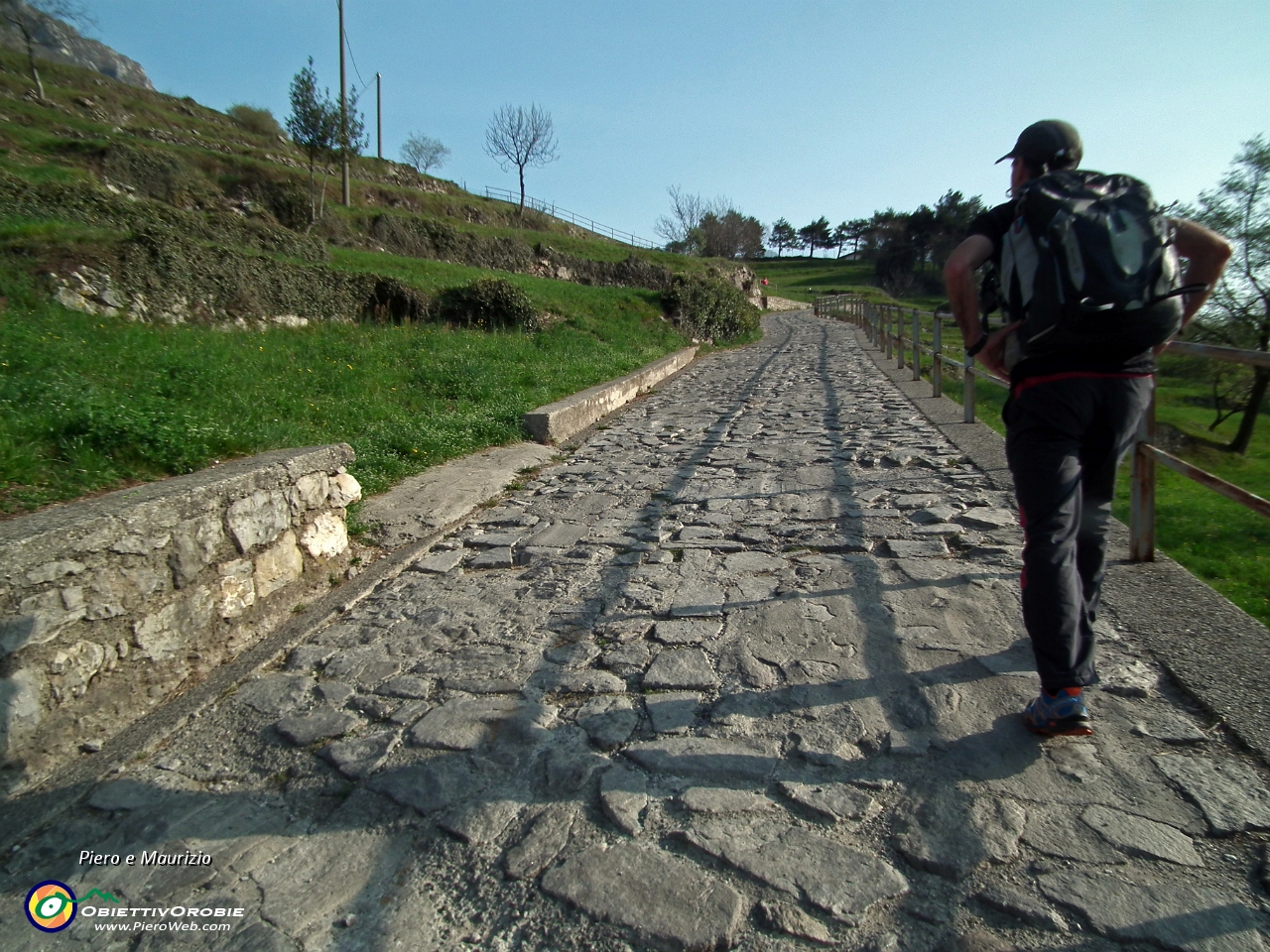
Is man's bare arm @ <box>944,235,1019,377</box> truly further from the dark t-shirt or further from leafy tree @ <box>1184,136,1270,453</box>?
leafy tree @ <box>1184,136,1270,453</box>

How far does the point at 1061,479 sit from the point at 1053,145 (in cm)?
106

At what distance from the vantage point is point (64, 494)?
10.3 ft

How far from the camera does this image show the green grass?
370 centimetres

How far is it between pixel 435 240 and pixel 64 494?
86.0ft

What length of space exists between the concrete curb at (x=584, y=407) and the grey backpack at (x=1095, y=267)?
600 centimetres

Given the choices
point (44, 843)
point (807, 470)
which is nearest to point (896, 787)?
point (44, 843)

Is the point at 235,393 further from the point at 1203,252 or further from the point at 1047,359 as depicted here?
the point at 1203,252

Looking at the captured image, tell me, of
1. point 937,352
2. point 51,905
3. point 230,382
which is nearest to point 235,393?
point 230,382

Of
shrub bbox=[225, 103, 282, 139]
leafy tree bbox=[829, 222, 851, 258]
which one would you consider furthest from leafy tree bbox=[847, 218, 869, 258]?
shrub bbox=[225, 103, 282, 139]

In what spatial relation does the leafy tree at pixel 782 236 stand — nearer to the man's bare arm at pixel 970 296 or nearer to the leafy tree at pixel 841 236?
the leafy tree at pixel 841 236

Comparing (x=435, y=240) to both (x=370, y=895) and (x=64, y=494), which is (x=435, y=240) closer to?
(x=64, y=494)

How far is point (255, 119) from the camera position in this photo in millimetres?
42219

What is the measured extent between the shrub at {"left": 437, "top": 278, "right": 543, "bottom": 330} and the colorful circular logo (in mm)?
12841

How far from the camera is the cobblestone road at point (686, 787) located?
A: 1758 mm
